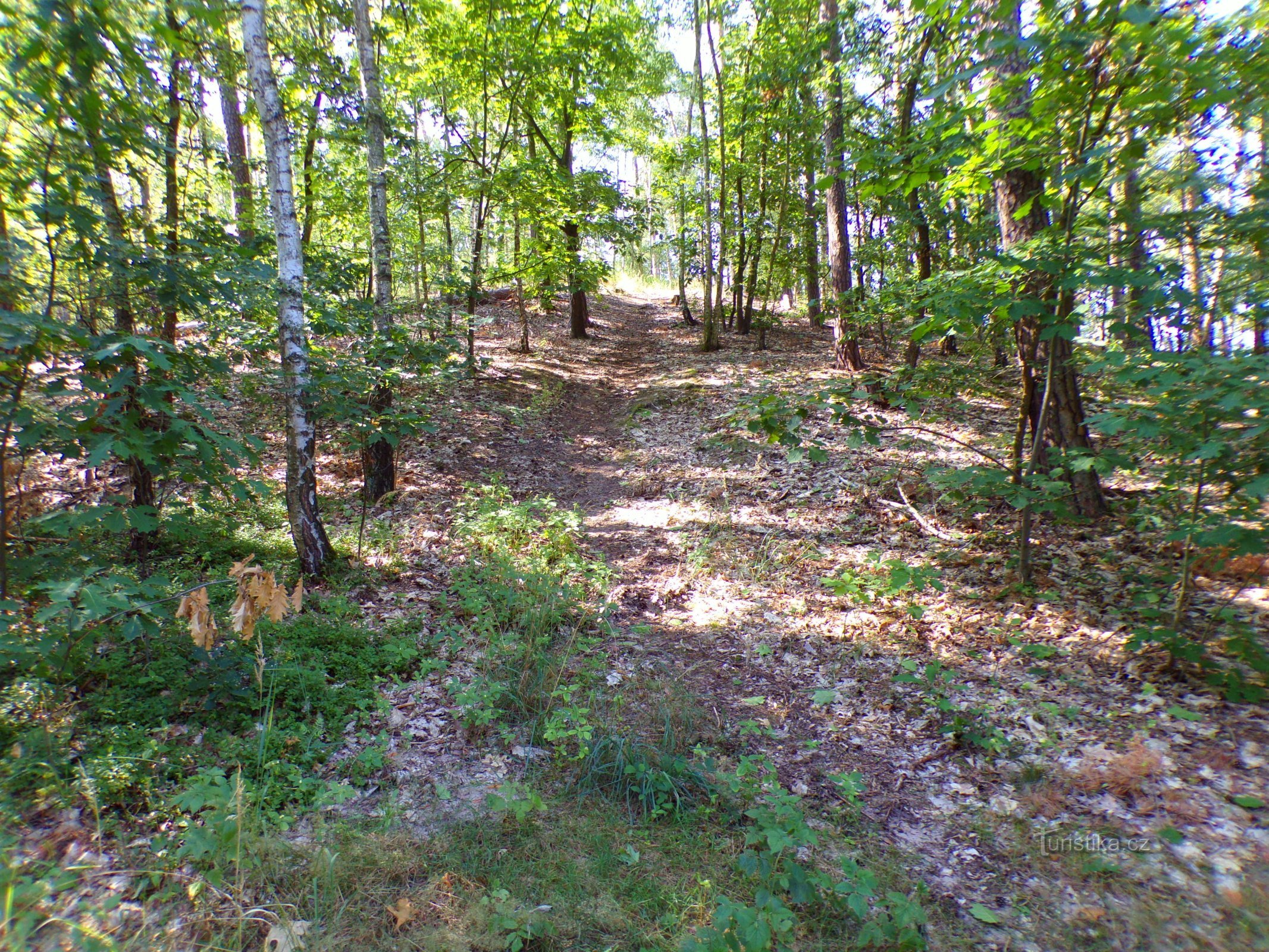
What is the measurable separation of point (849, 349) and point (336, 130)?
8935 mm

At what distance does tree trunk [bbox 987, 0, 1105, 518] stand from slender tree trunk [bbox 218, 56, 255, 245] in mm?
6249

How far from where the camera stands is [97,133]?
3.17 m

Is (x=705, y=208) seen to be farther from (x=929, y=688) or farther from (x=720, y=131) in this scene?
(x=929, y=688)

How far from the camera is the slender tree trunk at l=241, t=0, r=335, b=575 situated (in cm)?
496

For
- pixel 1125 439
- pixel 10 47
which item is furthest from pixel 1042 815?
pixel 10 47

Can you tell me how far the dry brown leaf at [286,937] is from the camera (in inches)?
91.4

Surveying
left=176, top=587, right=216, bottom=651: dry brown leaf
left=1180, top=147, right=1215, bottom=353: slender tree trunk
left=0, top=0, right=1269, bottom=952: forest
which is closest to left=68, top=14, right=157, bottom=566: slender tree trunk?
left=0, top=0, right=1269, bottom=952: forest

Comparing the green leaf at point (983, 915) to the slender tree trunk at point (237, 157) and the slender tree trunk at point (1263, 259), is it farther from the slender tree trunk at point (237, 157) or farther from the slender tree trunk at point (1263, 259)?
the slender tree trunk at point (237, 157)

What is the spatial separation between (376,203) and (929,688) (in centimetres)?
784

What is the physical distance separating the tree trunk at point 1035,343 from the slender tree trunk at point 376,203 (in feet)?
20.9

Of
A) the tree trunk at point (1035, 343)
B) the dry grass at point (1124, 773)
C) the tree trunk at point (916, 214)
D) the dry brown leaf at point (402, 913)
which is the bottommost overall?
the dry brown leaf at point (402, 913)

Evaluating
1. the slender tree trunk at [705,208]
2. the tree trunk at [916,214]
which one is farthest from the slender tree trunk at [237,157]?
the slender tree trunk at [705,208]

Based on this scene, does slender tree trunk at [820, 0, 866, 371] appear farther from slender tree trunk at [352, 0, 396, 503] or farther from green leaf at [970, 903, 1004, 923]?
green leaf at [970, 903, 1004, 923]

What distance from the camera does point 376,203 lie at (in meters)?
7.47
